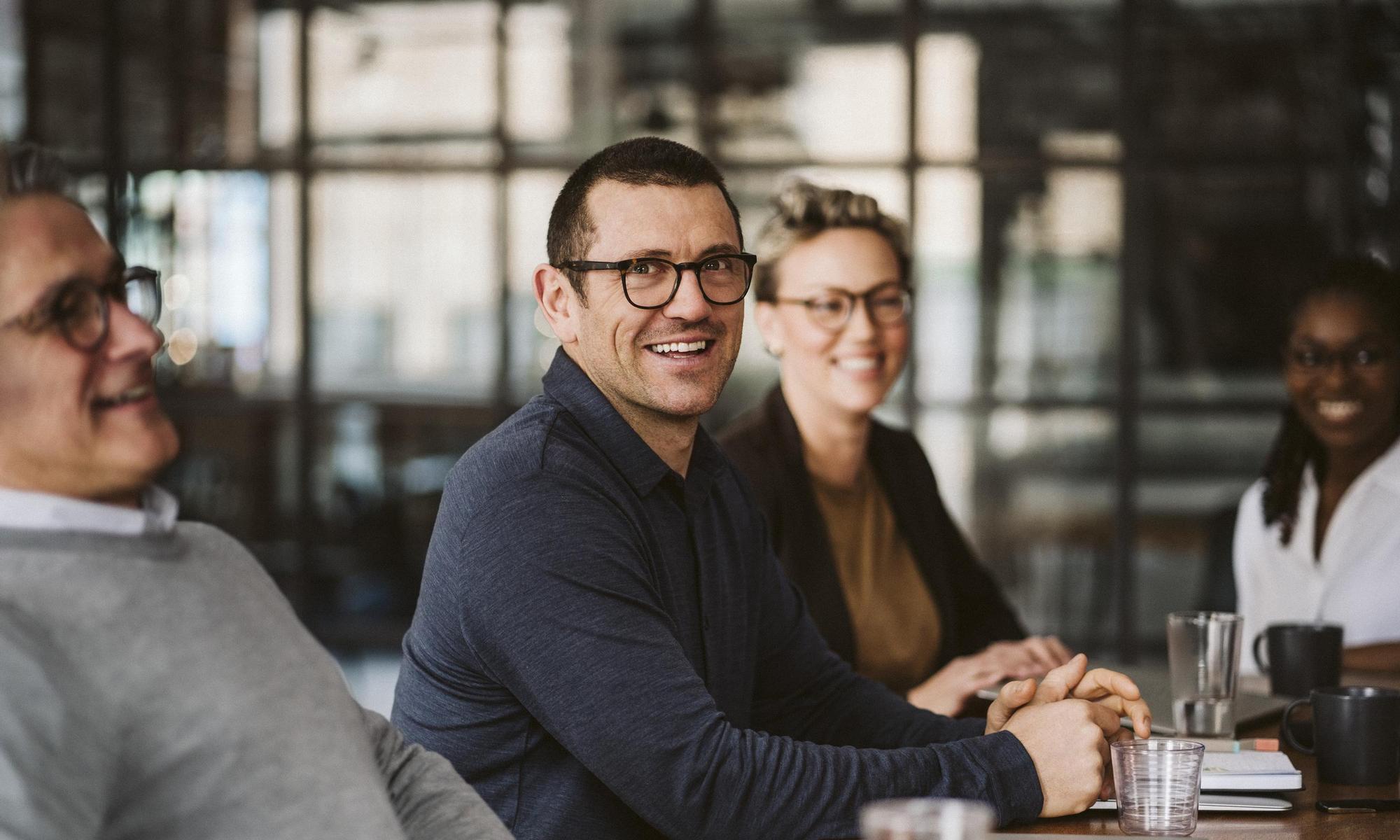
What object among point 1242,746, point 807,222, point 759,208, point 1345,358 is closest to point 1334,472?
point 1345,358

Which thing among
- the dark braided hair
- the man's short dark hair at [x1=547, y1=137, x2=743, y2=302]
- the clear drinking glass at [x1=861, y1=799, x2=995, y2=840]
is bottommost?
the clear drinking glass at [x1=861, y1=799, x2=995, y2=840]

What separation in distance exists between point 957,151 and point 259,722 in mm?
4414

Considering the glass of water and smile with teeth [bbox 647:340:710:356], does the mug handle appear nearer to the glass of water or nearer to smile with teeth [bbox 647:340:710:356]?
the glass of water

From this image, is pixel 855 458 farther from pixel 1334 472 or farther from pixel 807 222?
pixel 1334 472

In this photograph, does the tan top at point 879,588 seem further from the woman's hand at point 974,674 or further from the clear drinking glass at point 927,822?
the clear drinking glass at point 927,822

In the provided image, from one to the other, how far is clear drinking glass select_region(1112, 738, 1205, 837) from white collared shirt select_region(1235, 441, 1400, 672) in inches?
47.4

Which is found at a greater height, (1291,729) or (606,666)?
(606,666)

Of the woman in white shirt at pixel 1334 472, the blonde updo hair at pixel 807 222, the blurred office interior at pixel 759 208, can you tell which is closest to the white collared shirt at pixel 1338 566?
the woman in white shirt at pixel 1334 472

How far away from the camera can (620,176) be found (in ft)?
5.88

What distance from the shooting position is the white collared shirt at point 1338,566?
2699 millimetres

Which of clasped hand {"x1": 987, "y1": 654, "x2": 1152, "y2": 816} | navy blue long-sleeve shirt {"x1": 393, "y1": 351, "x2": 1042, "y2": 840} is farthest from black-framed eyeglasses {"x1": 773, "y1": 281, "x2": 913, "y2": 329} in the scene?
clasped hand {"x1": 987, "y1": 654, "x2": 1152, "y2": 816}

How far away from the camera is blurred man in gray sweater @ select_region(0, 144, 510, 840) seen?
1.04 metres

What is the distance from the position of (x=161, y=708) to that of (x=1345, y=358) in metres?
2.44

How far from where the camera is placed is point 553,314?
1897 millimetres
